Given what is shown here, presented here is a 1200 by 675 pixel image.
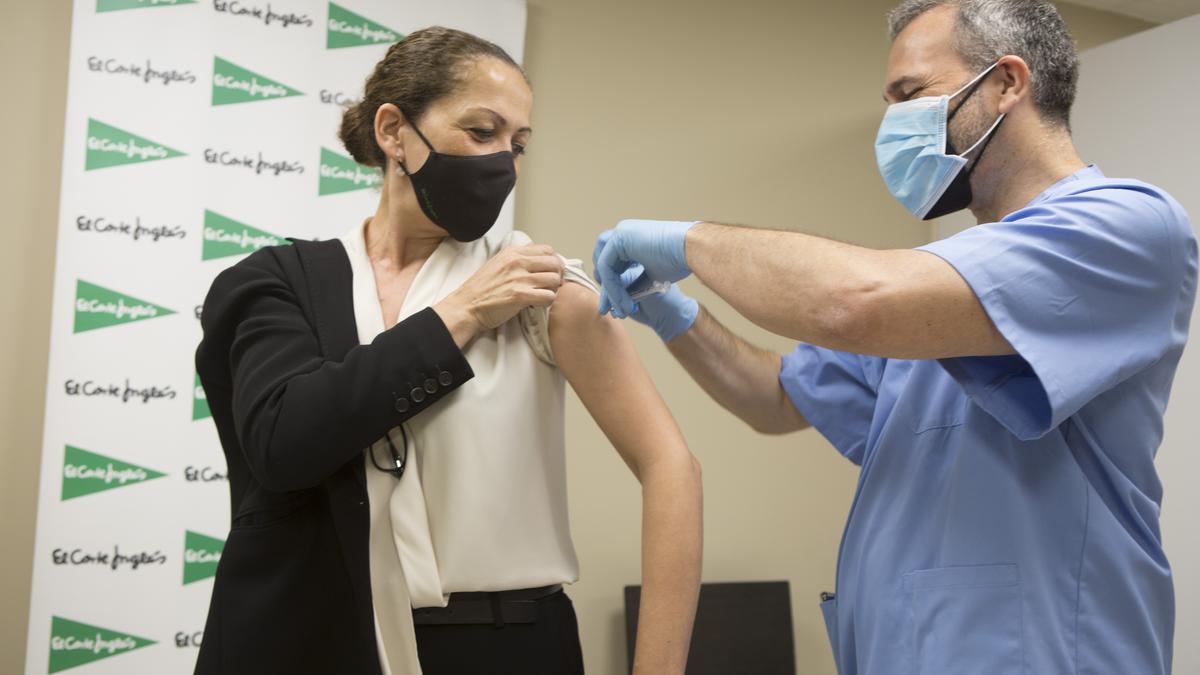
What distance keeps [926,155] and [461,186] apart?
65 centimetres

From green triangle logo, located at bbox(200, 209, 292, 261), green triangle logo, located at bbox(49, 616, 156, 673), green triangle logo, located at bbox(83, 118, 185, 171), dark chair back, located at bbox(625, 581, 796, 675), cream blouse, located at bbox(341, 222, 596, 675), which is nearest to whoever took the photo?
cream blouse, located at bbox(341, 222, 596, 675)

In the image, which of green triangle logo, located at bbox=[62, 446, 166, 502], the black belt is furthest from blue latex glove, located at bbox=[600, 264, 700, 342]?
green triangle logo, located at bbox=[62, 446, 166, 502]

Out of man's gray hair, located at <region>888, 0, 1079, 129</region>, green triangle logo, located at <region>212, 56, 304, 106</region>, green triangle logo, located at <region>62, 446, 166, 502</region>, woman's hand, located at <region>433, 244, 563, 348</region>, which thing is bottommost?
green triangle logo, located at <region>62, 446, 166, 502</region>

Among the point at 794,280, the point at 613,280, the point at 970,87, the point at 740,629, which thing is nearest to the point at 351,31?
the point at 613,280

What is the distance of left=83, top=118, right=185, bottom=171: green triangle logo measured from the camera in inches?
94.8

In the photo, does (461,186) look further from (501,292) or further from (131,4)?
(131,4)

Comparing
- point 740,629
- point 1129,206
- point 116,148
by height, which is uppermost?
point 116,148

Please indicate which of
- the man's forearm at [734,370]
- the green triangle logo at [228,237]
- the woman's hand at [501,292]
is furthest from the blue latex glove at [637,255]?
the green triangle logo at [228,237]

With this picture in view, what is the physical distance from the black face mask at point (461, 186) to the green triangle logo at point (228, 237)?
1334 millimetres

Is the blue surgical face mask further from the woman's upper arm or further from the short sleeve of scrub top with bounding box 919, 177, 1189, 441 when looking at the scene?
the woman's upper arm

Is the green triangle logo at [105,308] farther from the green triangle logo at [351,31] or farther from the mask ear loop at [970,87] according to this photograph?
the mask ear loop at [970,87]

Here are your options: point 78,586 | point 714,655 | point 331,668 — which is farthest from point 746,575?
point 331,668

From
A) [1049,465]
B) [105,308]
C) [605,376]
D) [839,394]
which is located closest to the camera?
[1049,465]

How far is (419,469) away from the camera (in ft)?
3.82
